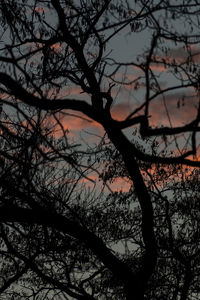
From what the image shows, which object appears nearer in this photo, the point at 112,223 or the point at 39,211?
the point at 39,211

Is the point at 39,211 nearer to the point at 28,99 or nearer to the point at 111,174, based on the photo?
the point at 28,99

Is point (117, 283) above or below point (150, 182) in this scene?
below

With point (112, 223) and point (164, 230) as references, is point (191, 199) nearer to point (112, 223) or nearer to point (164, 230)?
point (164, 230)

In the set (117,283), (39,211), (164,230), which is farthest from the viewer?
(164,230)

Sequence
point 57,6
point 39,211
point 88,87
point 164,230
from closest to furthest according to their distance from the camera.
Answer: point 39,211, point 57,6, point 88,87, point 164,230

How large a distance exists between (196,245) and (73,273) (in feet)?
15.5

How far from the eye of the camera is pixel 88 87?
13398 millimetres

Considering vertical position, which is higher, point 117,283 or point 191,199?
point 191,199

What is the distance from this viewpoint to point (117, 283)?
56.1 ft

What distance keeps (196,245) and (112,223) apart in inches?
134

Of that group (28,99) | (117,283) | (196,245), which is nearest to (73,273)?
(117,283)

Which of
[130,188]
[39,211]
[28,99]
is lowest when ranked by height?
[28,99]

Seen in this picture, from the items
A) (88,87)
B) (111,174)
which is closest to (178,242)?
(111,174)

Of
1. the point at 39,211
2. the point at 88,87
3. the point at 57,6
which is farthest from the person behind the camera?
the point at 88,87
